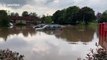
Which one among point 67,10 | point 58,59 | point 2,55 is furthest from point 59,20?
point 2,55

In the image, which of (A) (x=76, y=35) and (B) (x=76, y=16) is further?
(B) (x=76, y=16)

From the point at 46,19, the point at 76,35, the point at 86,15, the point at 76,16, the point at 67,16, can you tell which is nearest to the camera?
the point at 76,35

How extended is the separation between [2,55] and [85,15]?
5845 cm

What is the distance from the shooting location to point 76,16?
2440 inches

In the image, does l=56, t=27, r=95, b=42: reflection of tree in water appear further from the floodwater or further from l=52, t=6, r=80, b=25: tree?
l=52, t=6, r=80, b=25: tree

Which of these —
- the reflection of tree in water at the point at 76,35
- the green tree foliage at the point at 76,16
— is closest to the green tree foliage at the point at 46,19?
the green tree foliage at the point at 76,16

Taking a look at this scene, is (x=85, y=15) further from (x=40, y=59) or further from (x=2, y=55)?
(x=2, y=55)

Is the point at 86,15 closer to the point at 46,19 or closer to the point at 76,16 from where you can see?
the point at 76,16

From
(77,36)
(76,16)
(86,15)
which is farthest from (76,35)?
(86,15)

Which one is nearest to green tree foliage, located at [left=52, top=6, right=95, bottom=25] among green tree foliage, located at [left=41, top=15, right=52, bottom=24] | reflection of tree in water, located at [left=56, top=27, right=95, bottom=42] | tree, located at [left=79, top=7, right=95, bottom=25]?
tree, located at [left=79, top=7, right=95, bottom=25]

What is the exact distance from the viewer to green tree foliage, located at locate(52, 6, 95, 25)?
6181 centimetres

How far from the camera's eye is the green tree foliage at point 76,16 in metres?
61.8

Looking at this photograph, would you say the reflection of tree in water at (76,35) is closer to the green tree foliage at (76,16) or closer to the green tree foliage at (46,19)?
the green tree foliage at (76,16)

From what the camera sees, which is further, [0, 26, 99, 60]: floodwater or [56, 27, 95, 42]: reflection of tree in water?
[56, 27, 95, 42]: reflection of tree in water
